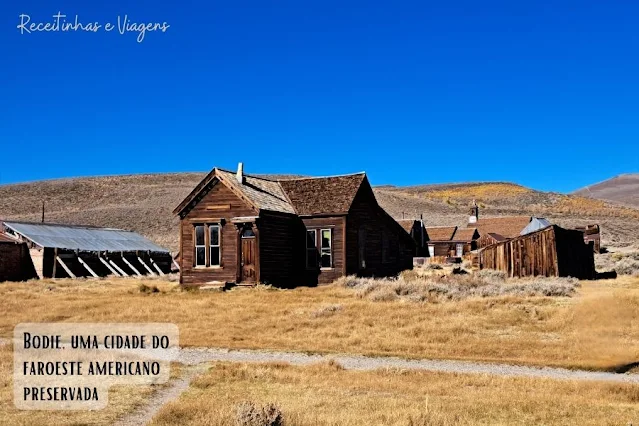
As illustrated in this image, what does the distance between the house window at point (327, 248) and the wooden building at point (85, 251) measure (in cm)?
1694

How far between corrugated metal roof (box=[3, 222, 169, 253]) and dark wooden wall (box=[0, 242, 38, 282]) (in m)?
0.96

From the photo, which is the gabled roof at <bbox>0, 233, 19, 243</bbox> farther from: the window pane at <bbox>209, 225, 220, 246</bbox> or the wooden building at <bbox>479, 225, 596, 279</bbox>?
the wooden building at <bbox>479, 225, 596, 279</bbox>

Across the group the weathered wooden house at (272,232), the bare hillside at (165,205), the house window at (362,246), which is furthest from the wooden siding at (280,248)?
the bare hillside at (165,205)

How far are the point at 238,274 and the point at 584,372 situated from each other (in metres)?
18.7

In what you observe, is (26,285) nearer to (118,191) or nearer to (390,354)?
(390,354)

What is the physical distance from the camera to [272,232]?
92.3 ft

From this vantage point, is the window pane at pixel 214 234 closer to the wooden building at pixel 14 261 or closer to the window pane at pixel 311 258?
the window pane at pixel 311 258

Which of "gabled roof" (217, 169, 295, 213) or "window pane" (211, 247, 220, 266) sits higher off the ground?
"gabled roof" (217, 169, 295, 213)

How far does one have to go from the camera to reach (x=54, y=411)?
8.12 m

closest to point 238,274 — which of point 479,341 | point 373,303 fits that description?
point 373,303

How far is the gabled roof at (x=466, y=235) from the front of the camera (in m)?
59.8

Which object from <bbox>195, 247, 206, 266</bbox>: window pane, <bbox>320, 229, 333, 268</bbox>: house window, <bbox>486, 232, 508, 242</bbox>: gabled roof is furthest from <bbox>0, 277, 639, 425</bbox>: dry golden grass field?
<bbox>486, 232, 508, 242</bbox>: gabled roof

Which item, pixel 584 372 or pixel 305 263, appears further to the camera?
pixel 305 263

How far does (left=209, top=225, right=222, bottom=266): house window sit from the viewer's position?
2869 centimetres
